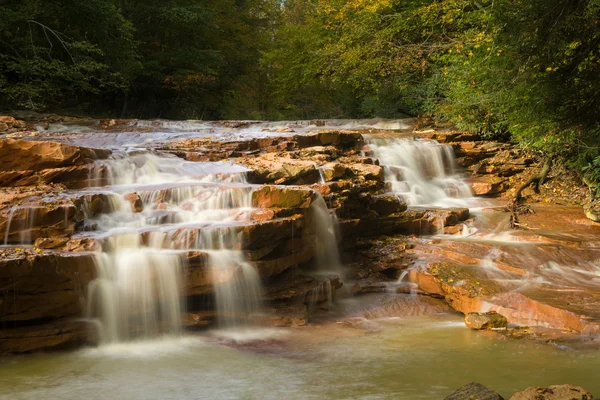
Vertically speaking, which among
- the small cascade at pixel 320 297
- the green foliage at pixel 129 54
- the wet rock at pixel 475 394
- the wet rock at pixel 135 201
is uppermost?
the green foliage at pixel 129 54

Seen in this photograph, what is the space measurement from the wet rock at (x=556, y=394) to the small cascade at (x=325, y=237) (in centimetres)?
559

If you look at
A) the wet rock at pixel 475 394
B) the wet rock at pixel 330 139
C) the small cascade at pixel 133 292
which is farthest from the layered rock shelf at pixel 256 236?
the wet rock at pixel 475 394

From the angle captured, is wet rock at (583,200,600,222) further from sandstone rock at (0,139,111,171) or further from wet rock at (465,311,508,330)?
sandstone rock at (0,139,111,171)

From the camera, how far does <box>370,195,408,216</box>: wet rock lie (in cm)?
1194

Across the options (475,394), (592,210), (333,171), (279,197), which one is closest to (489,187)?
(592,210)

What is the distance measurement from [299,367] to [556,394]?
9.76ft

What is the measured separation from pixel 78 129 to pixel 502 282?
13572mm

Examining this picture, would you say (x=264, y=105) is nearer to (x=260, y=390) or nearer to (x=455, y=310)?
(x=455, y=310)

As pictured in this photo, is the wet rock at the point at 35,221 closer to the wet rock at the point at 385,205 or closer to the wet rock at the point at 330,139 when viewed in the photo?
the wet rock at the point at 385,205

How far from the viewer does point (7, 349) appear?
707cm

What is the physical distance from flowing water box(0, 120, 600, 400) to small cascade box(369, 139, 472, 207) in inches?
103

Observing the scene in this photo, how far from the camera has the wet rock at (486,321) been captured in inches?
323

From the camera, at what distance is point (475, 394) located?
5.05 m

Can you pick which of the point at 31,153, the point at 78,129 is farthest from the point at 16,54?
the point at 31,153
